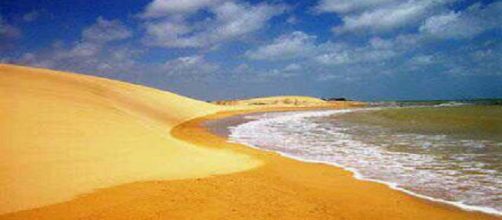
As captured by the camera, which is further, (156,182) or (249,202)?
(156,182)

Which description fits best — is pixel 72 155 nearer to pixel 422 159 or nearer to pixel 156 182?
pixel 156 182

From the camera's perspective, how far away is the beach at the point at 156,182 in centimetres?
711

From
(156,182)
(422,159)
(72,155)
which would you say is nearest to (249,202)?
(156,182)

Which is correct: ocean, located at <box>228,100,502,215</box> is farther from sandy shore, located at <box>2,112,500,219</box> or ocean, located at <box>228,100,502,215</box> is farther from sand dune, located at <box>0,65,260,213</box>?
sand dune, located at <box>0,65,260,213</box>

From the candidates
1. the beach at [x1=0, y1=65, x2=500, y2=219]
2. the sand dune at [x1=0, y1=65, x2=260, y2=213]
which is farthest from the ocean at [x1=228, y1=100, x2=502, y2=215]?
the sand dune at [x1=0, y1=65, x2=260, y2=213]

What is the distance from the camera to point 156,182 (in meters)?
9.00

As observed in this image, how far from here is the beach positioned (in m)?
7.11

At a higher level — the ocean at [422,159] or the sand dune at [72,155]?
the sand dune at [72,155]

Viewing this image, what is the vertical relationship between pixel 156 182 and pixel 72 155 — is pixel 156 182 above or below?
below

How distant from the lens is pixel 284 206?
7477 mm

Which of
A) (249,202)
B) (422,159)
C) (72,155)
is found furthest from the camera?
(422,159)

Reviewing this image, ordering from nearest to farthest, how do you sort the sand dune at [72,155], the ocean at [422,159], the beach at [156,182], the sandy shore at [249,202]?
the sandy shore at [249,202] → the beach at [156,182] → the sand dune at [72,155] → the ocean at [422,159]

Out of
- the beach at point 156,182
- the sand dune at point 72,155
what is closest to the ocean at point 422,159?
the beach at point 156,182

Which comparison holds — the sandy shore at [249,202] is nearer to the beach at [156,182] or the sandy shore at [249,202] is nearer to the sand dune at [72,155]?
the beach at [156,182]
